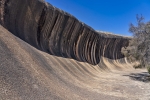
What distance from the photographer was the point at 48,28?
16.0 meters

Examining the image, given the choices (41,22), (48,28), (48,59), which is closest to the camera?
(48,59)

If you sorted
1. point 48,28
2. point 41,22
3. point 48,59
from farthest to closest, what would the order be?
point 48,28, point 41,22, point 48,59

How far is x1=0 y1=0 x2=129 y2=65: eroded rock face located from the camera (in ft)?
38.1

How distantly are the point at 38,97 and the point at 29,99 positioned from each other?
1.66 ft

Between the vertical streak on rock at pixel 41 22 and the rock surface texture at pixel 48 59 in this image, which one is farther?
the vertical streak on rock at pixel 41 22

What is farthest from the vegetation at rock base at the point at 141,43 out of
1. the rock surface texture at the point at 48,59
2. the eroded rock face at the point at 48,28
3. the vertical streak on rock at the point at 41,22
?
the vertical streak on rock at the point at 41,22

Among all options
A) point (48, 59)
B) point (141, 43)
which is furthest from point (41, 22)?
point (141, 43)

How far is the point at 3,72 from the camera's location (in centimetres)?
631

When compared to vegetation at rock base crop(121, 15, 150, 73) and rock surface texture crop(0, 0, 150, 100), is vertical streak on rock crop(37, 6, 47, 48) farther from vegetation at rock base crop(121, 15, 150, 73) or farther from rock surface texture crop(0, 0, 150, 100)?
vegetation at rock base crop(121, 15, 150, 73)

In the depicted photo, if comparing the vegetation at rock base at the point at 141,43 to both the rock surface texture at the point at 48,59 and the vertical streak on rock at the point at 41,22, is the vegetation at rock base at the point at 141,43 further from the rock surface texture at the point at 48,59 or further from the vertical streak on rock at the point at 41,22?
the vertical streak on rock at the point at 41,22

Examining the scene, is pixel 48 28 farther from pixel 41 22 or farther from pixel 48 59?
pixel 48 59

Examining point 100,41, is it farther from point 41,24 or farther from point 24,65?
point 24,65

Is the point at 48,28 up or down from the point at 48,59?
up

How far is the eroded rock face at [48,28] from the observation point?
11622mm
